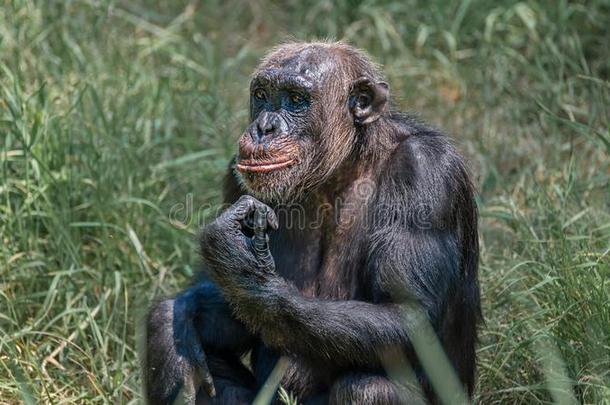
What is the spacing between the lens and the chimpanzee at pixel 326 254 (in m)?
5.76

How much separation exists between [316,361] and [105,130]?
3.04 metres

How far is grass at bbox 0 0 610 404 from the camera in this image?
663cm

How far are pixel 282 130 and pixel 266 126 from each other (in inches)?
3.9

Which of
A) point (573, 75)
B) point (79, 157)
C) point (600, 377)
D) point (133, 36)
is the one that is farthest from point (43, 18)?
point (600, 377)

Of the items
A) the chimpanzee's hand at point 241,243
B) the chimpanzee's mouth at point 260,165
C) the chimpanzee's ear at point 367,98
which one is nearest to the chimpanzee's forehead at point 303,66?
the chimpanzee's ear at point 367,98

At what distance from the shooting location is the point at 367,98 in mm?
6445

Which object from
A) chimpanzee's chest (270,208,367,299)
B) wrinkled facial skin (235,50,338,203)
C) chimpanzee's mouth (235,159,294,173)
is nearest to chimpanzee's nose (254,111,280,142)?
wrinkled facial skin (235,50,338,203)

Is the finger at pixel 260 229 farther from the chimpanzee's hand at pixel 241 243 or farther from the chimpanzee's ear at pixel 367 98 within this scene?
the chimpanzee's ear at pixel 367 98

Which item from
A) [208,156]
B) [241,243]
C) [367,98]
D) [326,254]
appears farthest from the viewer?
[208,156]

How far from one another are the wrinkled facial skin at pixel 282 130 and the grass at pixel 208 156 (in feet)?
4.89

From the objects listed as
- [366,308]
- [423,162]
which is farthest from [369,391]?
[423,162]

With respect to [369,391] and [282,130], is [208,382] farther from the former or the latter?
[282,130]

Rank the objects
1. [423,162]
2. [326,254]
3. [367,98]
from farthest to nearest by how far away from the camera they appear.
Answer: [367,98]
[326,254]
[423,162]

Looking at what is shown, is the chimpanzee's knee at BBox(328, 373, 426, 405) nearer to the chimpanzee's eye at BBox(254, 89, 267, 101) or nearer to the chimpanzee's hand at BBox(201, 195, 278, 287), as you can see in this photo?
the chimpanzee's hand at BBox(201, 195, 278, 287)
